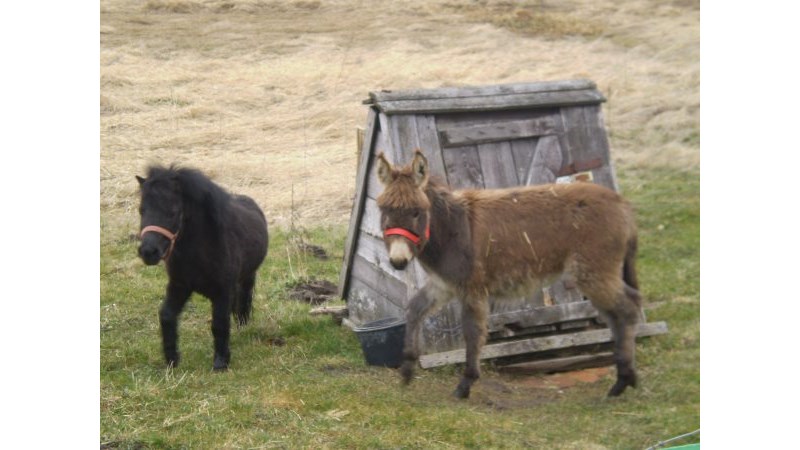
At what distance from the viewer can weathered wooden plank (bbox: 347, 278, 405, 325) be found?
5466 mm

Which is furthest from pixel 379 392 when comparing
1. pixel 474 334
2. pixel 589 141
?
pixel 589 141

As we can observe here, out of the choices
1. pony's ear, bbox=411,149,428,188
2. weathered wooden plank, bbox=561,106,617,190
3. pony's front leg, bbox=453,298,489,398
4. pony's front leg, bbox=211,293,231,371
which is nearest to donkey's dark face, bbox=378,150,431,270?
pony's ear, bbox=411,149,428,188

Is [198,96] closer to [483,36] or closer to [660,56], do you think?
[483,36]

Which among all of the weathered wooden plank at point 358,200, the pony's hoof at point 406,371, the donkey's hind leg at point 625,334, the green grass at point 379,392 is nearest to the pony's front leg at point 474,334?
the green grass at point 379,392

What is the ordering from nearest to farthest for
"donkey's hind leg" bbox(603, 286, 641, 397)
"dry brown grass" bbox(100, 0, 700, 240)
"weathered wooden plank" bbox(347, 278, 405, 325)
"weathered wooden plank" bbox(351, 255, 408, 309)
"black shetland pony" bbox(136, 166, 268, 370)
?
"dry brown grass" bbox(100, 0, 700, 240) → "donkey's hind leg" bbox(603, 286, 641, 397) → "black shetland pony" bbox(136, 166, 268, 370) → "weathered wooden plank" bbox(351, 255, 408, 309) → "weathered wooden plank" bbox(347, 278, 405, 325)

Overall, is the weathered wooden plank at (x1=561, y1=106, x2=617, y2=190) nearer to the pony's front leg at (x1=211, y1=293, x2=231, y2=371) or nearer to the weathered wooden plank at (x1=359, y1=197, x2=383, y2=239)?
the weathered wooden plank at (x1=359, y1=197, x2=383, y2=239)

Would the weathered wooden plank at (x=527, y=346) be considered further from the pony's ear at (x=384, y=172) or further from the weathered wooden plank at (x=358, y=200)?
the pony's ear at (x=384, y=172)

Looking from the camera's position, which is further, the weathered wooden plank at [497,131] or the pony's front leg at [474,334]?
the weathered wooden plank at [497,131]

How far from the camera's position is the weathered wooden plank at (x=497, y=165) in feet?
16.0

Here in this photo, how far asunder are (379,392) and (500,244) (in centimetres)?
84

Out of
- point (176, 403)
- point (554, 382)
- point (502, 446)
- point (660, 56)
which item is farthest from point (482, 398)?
point (660, 56)

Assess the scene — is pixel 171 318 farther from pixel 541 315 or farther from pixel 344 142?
pixel 541 315

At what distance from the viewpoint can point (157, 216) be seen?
14.6 ft

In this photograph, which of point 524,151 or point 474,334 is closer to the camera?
point 474,334
